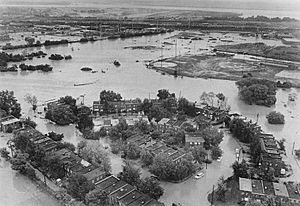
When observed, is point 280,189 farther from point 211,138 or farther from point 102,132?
point 102,132

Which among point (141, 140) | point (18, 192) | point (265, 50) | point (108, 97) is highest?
point (265, 50)

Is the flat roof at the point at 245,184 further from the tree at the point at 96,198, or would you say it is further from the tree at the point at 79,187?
the tree at the point at 79,187

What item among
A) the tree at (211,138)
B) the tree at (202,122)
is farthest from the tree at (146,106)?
the tree at (211,138)

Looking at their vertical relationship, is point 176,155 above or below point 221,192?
above

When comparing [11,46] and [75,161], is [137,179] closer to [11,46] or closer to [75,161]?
[75,161]

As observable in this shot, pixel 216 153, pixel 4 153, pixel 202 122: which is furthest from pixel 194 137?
pixel 4 153

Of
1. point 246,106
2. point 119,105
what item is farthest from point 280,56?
point 119,105

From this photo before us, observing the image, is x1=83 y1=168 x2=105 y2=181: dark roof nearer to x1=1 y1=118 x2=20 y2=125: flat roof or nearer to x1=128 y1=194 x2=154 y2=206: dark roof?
x1=128 y1=194 x2=154 y2=206: dark roof
